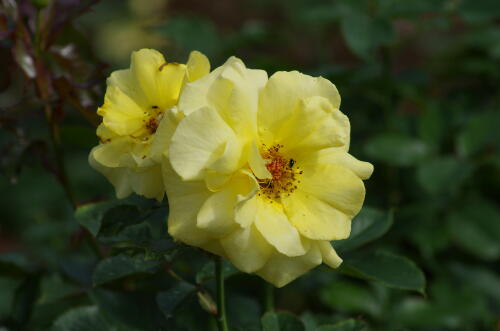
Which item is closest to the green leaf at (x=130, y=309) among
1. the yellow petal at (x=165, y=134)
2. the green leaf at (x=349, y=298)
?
the yellow petal at (x=165, y=134)

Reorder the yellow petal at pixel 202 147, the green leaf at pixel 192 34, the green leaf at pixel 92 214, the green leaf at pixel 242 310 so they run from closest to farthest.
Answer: the yellow petal at pixel 202 147, the green leaf at pixel 92 214, the green leaf at pixel 242 310, the green leaf at pixel 192 34

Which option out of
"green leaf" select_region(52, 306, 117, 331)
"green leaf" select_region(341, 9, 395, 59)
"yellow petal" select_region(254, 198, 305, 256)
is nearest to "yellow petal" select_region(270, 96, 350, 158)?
"yellow petal" select_region(254, 198, 305, 256)

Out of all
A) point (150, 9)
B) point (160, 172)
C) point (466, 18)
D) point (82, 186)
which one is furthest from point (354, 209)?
point (150, 9)

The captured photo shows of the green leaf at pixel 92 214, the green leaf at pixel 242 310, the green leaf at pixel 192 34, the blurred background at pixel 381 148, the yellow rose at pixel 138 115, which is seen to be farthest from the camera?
the green leaf at pixel 192 34

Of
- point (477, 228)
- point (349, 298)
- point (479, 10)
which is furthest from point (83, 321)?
point (479, 10)

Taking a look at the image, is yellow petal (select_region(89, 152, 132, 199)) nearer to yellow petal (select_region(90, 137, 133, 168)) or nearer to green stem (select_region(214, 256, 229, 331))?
yellow petal (select_region(90, 137, 133, 168))

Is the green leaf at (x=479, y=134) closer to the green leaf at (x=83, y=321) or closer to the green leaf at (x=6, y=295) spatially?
the green leaf at (x=83, y=321)
